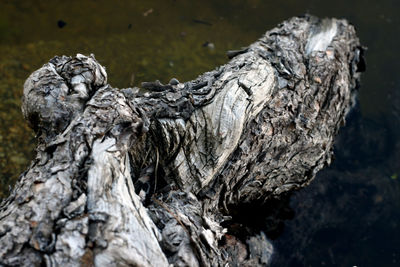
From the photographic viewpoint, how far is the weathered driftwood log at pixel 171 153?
4.05 ft

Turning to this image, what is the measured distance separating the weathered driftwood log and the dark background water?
1.66ft

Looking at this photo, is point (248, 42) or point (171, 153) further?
point (248, 42)

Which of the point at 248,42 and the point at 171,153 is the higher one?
the point at 248,42

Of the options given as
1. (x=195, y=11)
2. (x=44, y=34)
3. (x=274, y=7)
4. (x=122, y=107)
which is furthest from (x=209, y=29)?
(x=122, y=107)

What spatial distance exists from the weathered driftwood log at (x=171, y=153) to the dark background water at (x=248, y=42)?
51 cm

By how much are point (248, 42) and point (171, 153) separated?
2217 mm

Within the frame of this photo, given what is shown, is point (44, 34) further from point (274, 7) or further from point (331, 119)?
point (331, 119)

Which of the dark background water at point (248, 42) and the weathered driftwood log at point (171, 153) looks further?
the dark background water at point (248, 42)

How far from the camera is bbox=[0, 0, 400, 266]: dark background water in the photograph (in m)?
2.70

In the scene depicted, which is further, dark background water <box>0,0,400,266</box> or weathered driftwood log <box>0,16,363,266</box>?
dark background water <box>0,0,400,266</box>

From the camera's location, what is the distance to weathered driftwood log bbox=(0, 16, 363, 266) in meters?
1.24

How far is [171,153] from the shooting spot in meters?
1.81

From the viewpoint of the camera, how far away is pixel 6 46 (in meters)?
3.16

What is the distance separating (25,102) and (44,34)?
1.84 meters
